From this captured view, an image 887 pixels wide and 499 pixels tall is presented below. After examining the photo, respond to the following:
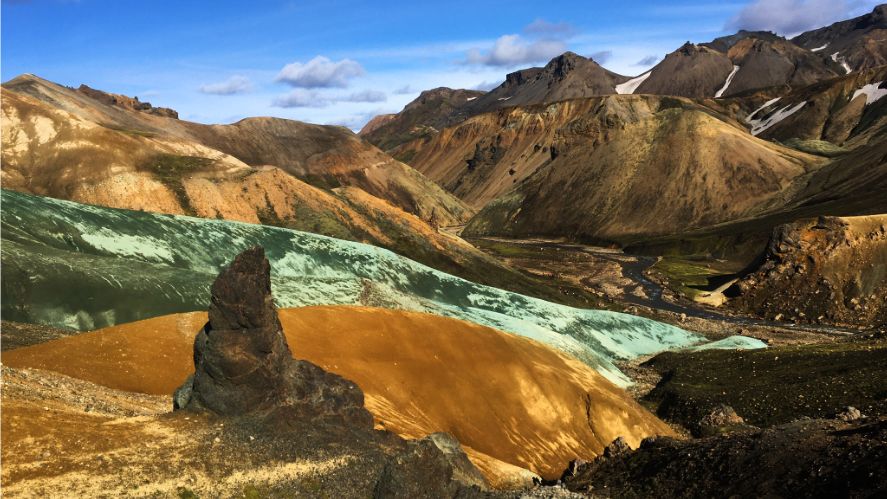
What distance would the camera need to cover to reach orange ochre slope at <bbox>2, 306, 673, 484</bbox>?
29125 millimetres

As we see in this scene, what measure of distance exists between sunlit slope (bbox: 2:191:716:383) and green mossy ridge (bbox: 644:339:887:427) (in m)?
6.52

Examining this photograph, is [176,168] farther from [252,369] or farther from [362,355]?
[252,369]

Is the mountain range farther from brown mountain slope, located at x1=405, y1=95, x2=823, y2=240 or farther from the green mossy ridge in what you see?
brown mountain slope, located at x1=405, y1=95, x2=823, y2=240

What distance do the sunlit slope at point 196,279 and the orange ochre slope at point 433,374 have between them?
737cm

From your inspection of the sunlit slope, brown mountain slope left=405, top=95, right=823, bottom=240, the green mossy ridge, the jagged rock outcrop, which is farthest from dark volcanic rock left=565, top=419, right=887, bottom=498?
brown mountain slope left=405, top=95, right=823, bottom=240

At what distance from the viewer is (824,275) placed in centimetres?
9038

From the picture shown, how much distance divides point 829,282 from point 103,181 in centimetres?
9496

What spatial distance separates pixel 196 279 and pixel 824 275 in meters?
80.6

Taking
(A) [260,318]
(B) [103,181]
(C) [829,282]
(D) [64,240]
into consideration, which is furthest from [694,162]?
(A) [260,318]

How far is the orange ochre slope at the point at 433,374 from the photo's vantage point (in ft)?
95.6

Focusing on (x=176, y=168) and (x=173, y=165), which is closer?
(x=176, y=168)

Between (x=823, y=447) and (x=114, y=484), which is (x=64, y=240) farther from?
(x=823, y=447)

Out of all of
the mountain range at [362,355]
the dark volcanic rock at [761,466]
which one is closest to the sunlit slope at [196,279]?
the mountain range at [362,355]

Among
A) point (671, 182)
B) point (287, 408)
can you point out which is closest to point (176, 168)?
point (287, 408)
